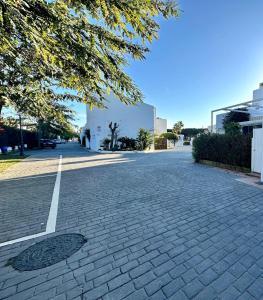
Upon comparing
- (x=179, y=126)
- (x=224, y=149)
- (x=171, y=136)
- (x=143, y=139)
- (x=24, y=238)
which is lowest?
(x=24, y=238)

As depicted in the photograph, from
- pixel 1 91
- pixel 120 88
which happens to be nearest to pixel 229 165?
pixel 120 88

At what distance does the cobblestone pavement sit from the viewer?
6.75 ft

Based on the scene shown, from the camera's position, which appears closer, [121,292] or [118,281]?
[121,292]

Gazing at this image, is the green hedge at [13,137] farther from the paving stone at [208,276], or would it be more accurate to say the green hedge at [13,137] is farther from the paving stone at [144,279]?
the paving stone at [208,276]

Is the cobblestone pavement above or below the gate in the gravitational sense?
below

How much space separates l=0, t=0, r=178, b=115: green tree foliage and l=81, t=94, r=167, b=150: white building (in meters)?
17.4

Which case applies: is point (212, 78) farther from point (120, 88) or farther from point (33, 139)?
point (33, 139)

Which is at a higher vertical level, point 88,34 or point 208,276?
point 88,34

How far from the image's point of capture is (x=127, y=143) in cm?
2161

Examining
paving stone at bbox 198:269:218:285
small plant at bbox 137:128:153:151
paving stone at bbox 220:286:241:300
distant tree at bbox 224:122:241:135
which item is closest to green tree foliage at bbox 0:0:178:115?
paving stone at bbox 198:269:218:285

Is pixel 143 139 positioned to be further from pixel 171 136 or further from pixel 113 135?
pixel 171 136

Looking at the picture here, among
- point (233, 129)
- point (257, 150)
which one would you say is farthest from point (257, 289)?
point (233, 129)

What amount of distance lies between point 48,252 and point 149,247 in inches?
62.9

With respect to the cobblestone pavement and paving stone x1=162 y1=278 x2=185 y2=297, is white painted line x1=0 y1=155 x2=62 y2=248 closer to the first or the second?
the cobblestone pavement
